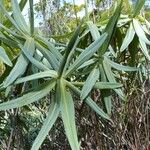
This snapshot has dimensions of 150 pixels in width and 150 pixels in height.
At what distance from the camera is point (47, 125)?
919 mm

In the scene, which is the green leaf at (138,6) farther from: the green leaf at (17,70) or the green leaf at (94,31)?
the green leaf at (17,70)

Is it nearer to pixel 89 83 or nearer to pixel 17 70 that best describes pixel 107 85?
pixel 89 83

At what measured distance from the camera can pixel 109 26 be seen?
1025 millimetres

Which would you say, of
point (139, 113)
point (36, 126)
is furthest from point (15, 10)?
point (36, 126)

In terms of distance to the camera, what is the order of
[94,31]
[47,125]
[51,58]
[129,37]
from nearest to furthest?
[47,125] < [51,58] < [94,31] < [129,37]

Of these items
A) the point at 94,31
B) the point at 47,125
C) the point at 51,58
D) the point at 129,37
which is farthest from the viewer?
the point at 129,37

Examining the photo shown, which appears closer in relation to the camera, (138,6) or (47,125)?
(47,125)

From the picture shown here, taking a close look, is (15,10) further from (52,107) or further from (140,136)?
(140,136)

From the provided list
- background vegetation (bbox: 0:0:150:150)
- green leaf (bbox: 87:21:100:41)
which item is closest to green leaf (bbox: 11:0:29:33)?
background vegetation (bbox: 0:0:150:150)

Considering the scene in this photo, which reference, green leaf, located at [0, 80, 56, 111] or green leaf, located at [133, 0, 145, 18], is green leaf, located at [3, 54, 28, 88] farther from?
green leaf, located at [133, 0, 145, 18]

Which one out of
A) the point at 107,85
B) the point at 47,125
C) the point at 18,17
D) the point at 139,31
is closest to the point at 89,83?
the point at 107,85

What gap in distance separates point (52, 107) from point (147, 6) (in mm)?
1389

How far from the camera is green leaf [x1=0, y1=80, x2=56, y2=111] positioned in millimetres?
919

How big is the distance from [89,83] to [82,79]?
35 cm
